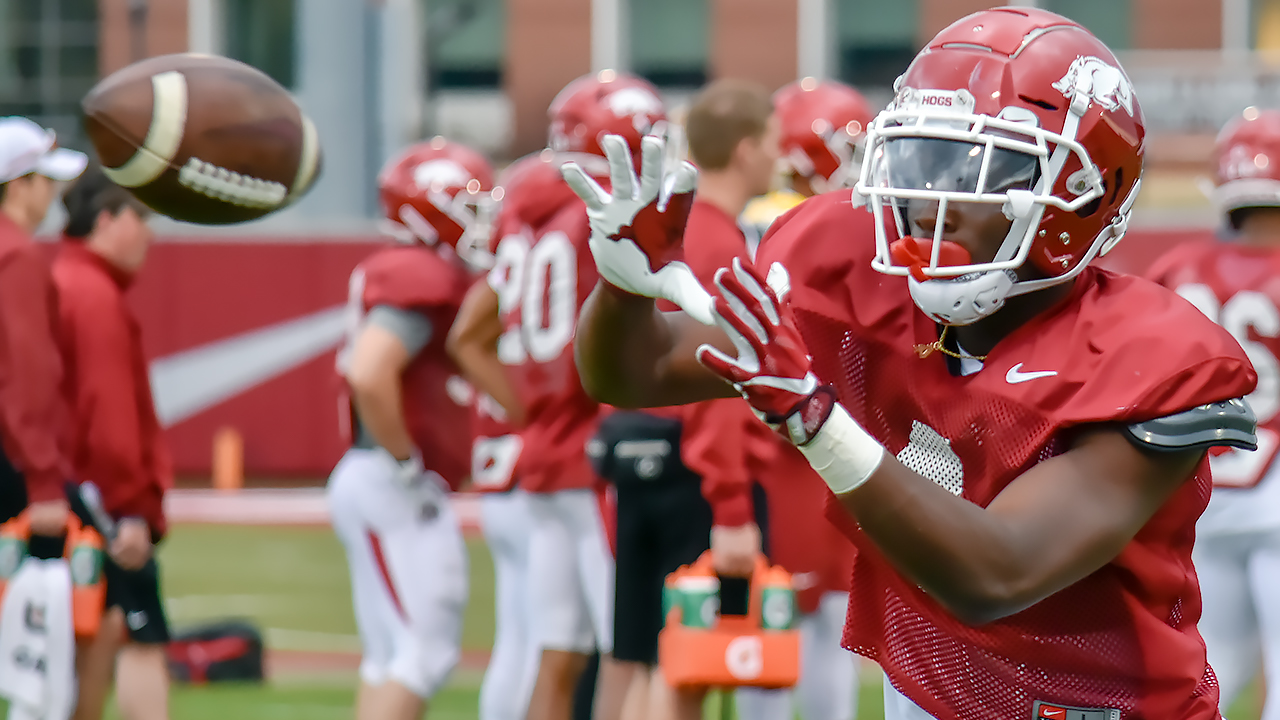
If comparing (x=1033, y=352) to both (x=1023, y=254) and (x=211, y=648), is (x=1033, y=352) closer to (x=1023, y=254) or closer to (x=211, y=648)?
(x=1023, y=254)

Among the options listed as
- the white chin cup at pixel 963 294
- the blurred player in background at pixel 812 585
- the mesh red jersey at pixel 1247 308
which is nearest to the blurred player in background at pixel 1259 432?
the mesh red jersey at pixel 1247 308

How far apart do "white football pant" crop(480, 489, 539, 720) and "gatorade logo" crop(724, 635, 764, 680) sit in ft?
2.81

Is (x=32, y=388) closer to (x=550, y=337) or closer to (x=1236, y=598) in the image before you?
(x=550, y=337)

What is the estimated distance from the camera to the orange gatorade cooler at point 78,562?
168 inches

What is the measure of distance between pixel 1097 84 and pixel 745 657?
221 centimetres

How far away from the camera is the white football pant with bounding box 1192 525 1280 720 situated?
14.7 feet

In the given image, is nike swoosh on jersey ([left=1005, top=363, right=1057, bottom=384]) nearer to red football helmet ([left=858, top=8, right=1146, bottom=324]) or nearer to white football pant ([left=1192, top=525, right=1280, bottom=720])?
red football helmet ([left=858, top=8, right=1146, bottom=324])

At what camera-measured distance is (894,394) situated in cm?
217

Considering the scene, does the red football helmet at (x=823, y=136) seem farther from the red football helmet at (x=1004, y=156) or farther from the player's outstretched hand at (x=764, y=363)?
the player's outstretched hand at (x=764, y=363)

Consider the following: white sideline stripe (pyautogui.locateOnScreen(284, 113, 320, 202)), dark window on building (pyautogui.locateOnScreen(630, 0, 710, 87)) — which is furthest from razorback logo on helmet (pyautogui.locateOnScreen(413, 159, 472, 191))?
dark window on building (pyautogui.locateOnScreen(630, 0, 710, 87))

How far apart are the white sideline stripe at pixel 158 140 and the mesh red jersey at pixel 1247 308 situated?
267cm

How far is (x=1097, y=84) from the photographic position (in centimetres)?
204

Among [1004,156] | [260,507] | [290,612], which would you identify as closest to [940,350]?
[1004,156]

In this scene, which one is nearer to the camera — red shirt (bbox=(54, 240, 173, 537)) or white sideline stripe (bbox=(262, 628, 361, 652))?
red shirt (bbox=(54, 240, 173, 537))
